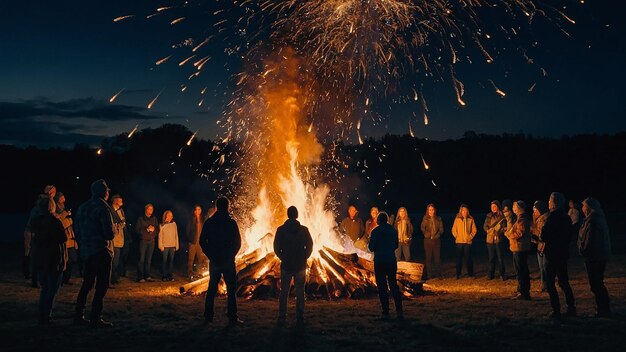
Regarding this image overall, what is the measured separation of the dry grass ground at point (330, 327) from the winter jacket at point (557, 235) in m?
0.99

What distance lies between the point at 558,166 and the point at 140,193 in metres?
39.1

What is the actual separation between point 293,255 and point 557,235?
409 centimetres

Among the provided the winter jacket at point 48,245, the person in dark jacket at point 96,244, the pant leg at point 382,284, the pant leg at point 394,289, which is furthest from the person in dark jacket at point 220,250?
the pant leg at point 394,289

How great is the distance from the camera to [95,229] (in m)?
8.66

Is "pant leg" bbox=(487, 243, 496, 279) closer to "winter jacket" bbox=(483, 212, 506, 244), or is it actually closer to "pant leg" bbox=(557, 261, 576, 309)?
"winter jacket" bbox=(483, 212, 506, 244)

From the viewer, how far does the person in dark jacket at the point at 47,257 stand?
898 cm

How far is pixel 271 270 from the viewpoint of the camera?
13.3m

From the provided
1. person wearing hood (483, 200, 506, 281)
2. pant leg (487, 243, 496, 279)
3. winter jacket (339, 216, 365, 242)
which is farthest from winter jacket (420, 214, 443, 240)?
winter jacket (339, 216, 365, 242)

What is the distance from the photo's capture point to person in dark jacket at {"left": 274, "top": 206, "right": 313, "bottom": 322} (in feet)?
31.9

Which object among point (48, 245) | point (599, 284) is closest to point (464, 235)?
point (599, 284)

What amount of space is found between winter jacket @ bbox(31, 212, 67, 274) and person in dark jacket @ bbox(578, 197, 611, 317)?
310 inches

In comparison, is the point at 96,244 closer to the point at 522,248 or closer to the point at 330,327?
the point at 330,327

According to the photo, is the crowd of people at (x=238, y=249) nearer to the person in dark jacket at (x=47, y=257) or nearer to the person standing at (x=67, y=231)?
the person in dark jacket at (x=47, y=257)

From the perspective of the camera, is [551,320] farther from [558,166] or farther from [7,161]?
[7,161]
